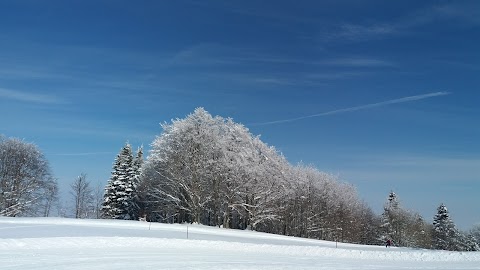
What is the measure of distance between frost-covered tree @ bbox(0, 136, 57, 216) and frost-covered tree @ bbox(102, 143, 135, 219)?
28.4 ft

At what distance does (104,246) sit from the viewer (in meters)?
23.1

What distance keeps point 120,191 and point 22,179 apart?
46.5 feet

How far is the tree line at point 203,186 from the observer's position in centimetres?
→ 5659

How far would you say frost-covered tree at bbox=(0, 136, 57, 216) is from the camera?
191ft

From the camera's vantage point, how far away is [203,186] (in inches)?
2232

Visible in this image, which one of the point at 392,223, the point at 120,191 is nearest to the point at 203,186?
the point at 120,191

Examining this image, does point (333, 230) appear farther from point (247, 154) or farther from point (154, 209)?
point (154, 209)

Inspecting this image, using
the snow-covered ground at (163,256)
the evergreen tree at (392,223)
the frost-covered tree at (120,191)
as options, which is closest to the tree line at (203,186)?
the frost-covered tree at (120,191)

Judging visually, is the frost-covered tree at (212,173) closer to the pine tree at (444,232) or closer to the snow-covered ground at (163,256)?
the snow-covered ground at (163,256)

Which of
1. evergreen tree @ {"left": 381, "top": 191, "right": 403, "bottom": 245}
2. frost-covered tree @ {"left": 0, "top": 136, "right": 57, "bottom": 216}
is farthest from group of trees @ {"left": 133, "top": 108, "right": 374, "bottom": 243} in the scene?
evergreen tree @ {"left": 381, "top": 191, "right": 403, "bottom": 245}

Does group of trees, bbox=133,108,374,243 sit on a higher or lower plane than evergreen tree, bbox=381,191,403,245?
higher

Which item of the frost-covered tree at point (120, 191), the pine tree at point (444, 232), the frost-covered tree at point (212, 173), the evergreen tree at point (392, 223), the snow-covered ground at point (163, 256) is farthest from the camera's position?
the evergreen tree at point (392, 223)

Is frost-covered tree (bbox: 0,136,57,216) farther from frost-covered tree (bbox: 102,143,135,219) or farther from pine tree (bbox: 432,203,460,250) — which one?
pine tree (bbox: 432,203,460,250)

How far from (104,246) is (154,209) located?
45.7m
